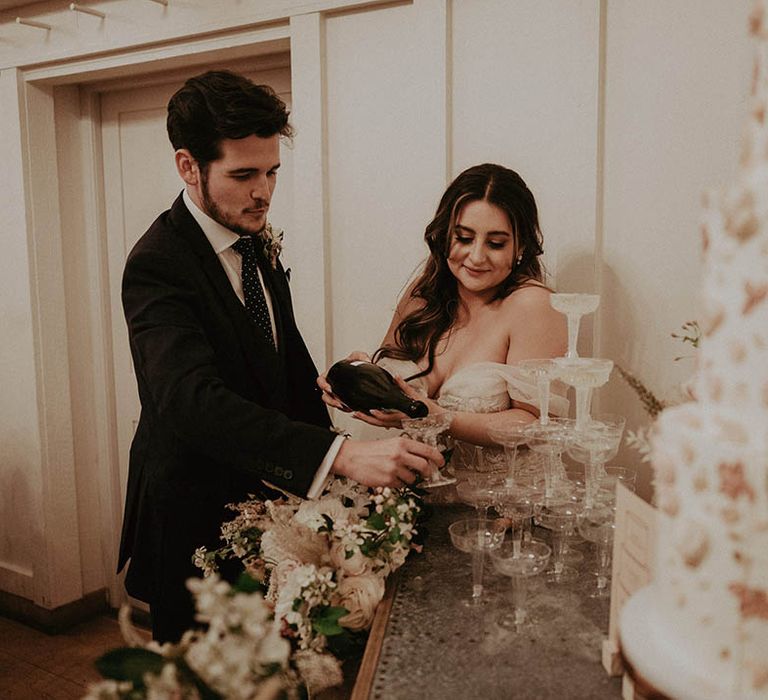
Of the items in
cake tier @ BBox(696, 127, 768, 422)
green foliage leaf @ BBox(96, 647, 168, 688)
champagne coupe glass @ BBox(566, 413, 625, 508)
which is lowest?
green foliage leaf @ BBox(96, 647, 168, 688)

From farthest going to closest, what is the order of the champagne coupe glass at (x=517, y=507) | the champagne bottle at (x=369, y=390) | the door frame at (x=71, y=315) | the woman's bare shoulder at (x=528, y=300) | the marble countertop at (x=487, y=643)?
the door frame at (x=71, y=315) → the woman's bare shoulder at (x=528, y=300) → the champagne bottle at (x=369, y=390) → the champagne coupe glass at (x=517, y=507) → the marble countertop at (x=487, y=643)

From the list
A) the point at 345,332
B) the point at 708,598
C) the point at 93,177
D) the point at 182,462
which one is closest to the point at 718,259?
the point at 708,598

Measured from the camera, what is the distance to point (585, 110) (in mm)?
2373

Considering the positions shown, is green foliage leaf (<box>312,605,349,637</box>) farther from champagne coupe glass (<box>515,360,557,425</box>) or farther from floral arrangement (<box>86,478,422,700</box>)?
champagne coupe glass (<box>515,360,557,425</box>)

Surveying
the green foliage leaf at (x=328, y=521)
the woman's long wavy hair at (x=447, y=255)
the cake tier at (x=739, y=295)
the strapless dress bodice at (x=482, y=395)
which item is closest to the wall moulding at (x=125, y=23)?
the woman's long wavy hair at (x=447, y=255)

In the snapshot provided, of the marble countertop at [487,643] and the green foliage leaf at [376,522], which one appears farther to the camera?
the green foliage leaf at [376,522]

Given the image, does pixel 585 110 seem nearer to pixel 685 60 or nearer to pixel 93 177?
pixel 685 60

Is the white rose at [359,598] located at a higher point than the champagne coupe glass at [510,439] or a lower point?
lower

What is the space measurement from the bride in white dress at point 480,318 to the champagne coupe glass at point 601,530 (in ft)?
1.68

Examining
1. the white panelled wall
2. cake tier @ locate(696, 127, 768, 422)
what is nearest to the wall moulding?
the white panelled wall

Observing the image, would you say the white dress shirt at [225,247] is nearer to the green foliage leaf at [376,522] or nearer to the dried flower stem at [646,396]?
the green foliage leaf at [376,522]

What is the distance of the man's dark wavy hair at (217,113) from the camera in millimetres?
1923

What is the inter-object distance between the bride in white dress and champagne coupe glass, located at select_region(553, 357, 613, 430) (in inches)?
17.4

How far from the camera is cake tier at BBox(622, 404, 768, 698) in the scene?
72cm
